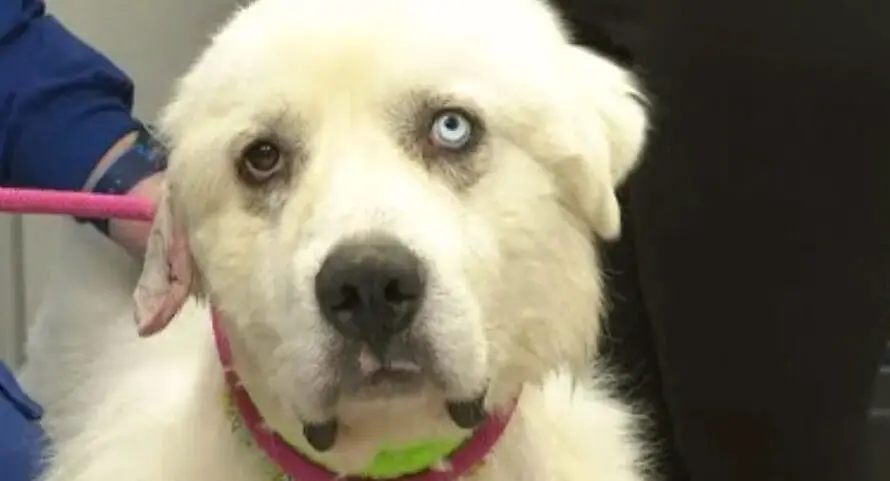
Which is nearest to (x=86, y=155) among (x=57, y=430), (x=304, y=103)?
(x=57, y=430)

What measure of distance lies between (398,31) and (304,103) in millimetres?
103

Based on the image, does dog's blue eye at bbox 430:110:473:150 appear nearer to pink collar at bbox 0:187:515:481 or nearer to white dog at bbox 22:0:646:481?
white dog at bbox 22:0:646:481

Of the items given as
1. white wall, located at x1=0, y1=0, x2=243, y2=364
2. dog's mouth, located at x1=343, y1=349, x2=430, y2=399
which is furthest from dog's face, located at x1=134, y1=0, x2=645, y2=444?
white wall, located at x1=0, y1=0, x2=243, y2=364

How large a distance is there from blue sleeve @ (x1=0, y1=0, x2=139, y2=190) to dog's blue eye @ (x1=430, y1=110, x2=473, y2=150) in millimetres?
651

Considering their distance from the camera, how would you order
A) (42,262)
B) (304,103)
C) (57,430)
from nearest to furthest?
(304,103) < (57,430) < (42,262)

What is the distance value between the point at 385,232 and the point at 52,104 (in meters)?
0.82

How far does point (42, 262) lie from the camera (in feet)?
8.32

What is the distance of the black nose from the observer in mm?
1097

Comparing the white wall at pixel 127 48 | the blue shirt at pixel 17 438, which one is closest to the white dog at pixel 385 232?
the blue shirt at pixel 17 438

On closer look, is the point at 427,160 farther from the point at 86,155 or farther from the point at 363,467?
the point at 86,155

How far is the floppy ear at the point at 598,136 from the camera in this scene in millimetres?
1284

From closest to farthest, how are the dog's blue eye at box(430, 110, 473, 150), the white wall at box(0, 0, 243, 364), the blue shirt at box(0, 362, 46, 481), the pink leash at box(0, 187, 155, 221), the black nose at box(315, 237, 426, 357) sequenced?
the black nose at box(315, 237, 426, 357) → the dog's blue eye at box(430, 110, 473, 150) → the pink leash at box(0, 187, 155, 221) → the blue shirt at box(0, 362, 46, 481) → the white wall at box(0, 0, 243, 364)

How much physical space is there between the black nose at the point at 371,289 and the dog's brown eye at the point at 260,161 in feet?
0.55

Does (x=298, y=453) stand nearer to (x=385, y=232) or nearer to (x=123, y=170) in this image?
(x=385, y=232)
